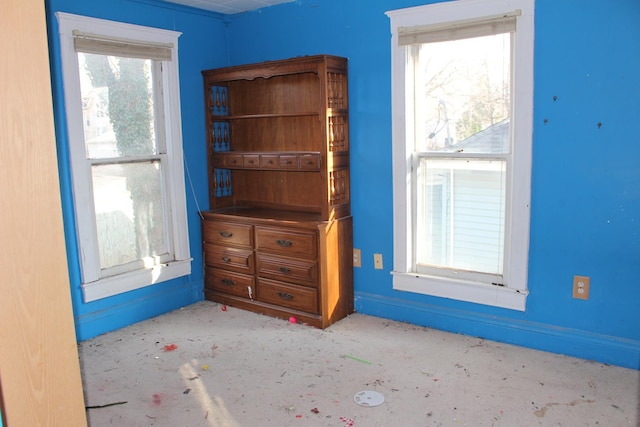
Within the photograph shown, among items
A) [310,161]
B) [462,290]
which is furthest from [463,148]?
[310,161]

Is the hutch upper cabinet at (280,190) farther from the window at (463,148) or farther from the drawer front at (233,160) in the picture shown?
the window at (463,148)

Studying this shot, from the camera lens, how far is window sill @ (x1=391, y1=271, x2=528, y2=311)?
3371 millimetres

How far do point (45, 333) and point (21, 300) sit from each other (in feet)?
0.29

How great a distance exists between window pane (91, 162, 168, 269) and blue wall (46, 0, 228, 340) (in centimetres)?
23

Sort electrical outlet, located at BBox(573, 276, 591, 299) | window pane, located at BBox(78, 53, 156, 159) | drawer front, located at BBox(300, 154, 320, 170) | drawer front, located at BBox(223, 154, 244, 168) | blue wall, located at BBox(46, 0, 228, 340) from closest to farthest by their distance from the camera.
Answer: electrical outlet, located at BBox(573, 276, 591, 299) → blue wall, located at BBox(46, 0, 228, 340) → window pane, located at BBox(78, 53, 156, 159) → drawer front, located at BBox(300, 154, 320, 170) → drawer front, located at BBox(223, 154, 244, 168)

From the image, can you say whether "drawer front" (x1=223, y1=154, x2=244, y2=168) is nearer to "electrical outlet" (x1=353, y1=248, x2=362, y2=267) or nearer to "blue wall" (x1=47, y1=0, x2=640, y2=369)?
"blue wall" (x1=47, y1=0, x2=640, y2=369)

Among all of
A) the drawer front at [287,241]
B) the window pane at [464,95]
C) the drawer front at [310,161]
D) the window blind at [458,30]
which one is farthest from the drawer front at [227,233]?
the window blind at [458,30]

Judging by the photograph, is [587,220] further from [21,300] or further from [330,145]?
[21,300]

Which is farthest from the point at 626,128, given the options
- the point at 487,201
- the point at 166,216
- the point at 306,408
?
the point at 166,216

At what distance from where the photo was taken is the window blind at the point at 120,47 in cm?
356

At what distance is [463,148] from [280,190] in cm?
156

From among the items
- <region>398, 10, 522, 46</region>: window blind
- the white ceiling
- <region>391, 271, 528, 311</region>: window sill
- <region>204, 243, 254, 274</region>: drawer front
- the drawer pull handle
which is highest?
the white ceiling

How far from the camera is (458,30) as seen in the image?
3344 millimetres

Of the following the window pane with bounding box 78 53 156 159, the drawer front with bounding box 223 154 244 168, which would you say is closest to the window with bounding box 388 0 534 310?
the drawer front with bounding box 223 154 244 168
